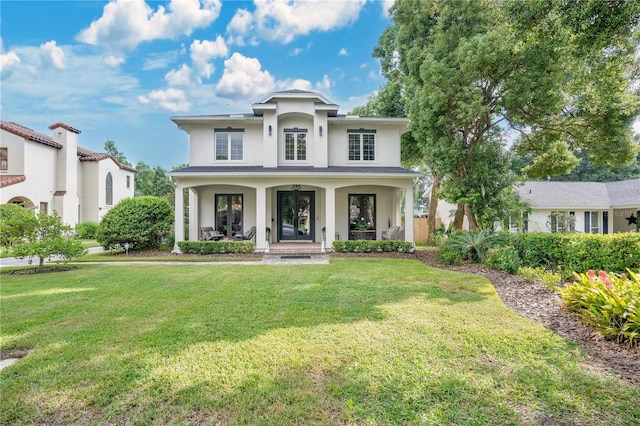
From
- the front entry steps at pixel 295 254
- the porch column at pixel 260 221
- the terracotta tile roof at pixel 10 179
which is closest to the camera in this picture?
the front entry steps at pixel 295 254

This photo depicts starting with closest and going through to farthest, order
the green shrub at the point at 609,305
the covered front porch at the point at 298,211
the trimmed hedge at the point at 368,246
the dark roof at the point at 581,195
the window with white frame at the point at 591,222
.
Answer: the green shrub at the point at 609,305, the trimmed hedge at the point at 368,246, the covered front porch at the point at 298,211, the dark roof at the point at 581,195, the window with white frame at the point at 591,222

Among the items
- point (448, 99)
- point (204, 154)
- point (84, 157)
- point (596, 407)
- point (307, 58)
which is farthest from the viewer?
point (84, 157)

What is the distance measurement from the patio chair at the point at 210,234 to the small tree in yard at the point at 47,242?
570 centimetres

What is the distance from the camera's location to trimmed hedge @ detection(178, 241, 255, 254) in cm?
1359

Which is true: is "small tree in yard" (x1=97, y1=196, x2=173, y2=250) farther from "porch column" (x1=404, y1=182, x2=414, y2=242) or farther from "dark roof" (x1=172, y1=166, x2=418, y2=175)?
"porch column" (x1=404, y1=182, x2=414, y2=242)

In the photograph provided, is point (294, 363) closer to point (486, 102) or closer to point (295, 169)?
point (295, 169)

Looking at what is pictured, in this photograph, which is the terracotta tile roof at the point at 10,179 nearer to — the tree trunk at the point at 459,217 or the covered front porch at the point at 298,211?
the covered front porch at the point at 298,211

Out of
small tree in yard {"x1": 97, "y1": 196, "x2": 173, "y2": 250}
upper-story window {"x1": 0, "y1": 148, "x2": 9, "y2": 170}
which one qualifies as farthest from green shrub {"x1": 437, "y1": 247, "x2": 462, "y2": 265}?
upper-story window {"x1": 0, "y1": 148, "x2": 9, "y2": 170}

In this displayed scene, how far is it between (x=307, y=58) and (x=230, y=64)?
560 cm

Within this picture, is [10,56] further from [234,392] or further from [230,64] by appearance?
[234,392]

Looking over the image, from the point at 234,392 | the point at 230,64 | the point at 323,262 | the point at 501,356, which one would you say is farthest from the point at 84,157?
the point at 501,356

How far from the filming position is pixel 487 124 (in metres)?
14.9

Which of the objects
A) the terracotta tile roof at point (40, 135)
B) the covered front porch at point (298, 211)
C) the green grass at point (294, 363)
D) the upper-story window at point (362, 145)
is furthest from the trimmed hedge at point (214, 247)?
the terracotta tile roof at point (40, 135)

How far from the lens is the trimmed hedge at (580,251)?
6945mm
